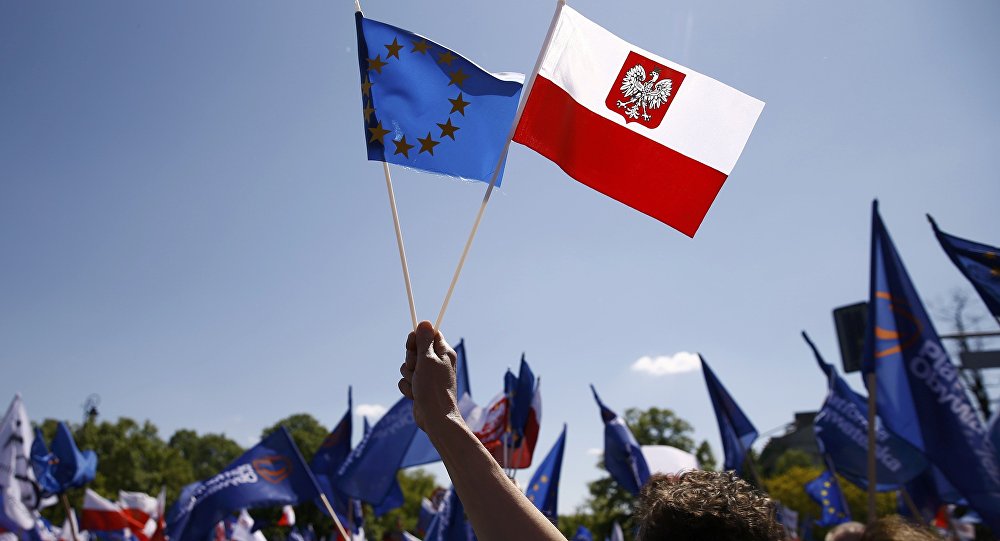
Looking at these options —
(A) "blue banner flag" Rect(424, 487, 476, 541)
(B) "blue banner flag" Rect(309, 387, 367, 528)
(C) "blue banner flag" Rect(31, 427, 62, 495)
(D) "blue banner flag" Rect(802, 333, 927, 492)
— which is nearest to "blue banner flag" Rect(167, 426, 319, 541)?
(A) "blue banner flag" Rect(424, 487, 476, 541)

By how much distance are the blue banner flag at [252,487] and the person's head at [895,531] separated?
705 centimetres

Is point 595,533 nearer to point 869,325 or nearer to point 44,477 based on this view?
point 44,477

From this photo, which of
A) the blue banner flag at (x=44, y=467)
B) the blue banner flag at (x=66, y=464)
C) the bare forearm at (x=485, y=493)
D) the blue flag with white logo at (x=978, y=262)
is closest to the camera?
the bare forearm at (x=485, y=493)

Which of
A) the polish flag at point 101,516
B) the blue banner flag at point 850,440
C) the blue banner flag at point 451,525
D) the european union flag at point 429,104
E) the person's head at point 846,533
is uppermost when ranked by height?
the blue banner flag at point 850,440

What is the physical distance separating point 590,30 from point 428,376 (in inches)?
108

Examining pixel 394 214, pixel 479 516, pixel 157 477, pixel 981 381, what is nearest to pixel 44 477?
pixel 394 214

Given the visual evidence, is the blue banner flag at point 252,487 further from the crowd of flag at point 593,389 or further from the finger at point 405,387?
the finger at point 405,387

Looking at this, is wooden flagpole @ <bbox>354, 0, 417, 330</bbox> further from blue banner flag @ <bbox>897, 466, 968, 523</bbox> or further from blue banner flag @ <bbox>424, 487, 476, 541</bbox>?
blue banner flag @ <bbox>897, 466, 968, 523</bbox>

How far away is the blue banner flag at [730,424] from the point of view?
10.6 m

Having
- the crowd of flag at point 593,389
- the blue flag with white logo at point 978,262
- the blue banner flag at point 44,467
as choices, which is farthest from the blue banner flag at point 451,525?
the blue banner flag at point 44,467

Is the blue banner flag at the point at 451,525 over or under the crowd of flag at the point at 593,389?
under

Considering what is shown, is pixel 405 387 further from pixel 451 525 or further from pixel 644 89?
pixel 451 525

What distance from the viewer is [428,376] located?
5.66 ft

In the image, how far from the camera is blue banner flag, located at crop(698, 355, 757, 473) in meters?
10.6
